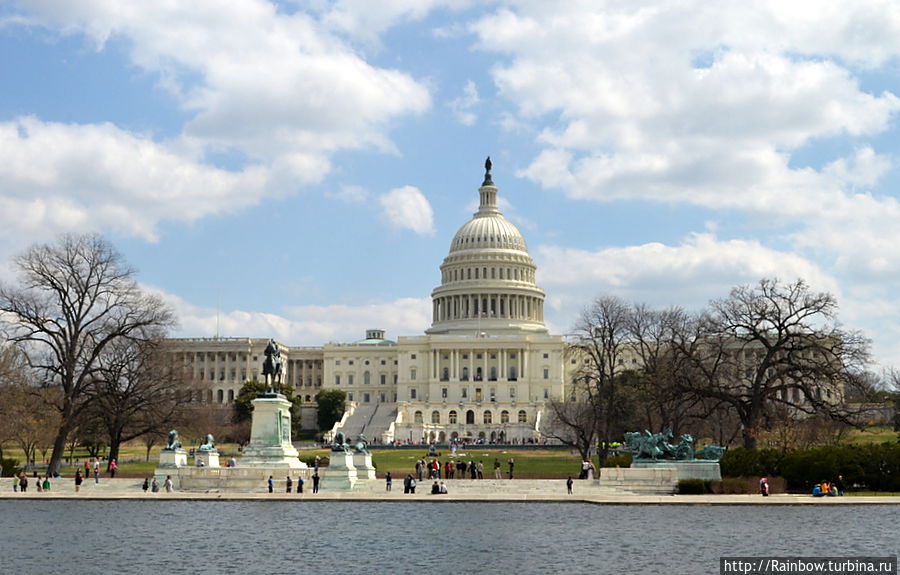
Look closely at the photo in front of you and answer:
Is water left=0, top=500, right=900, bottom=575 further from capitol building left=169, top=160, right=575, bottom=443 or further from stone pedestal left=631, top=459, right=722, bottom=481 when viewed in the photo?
capitol building left=169, top=160, right=575, bottom=443

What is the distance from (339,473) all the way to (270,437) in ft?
14.9

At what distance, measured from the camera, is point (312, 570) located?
87.8 ft

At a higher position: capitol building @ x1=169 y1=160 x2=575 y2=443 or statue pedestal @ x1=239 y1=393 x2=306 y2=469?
capitol building @ x1=169 y1=160 x2=575 y2=443

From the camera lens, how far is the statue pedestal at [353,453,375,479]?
184ft

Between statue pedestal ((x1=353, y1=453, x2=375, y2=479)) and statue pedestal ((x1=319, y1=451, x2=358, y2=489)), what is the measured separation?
319 cm

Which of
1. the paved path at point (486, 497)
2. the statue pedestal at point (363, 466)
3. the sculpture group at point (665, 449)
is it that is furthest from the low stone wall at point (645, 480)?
the statue pedestal at point (363, 466)

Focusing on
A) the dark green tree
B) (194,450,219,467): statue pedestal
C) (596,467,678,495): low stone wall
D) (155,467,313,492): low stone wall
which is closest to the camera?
(596,467,678,495): low stone wall

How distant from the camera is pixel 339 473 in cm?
5166

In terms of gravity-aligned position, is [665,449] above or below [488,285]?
below

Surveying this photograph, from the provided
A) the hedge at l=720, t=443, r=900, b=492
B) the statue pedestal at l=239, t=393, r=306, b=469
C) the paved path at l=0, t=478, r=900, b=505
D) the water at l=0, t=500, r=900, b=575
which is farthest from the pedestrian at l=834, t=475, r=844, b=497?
the statue pedestal at l=239, t=393, r=306, b=469

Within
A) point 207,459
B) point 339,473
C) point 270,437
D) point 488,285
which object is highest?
point 488,285

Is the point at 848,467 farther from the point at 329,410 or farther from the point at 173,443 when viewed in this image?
the point at 329,410

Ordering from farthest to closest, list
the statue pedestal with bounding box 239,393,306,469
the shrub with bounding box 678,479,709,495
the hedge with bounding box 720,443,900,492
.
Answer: the statue pedestal with bounding box 239,393,306,469, the shrub with bounding box 678,479,709,495, the hedge with bounding box 720,443,900,492

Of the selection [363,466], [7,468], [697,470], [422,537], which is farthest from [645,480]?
[7,468]
